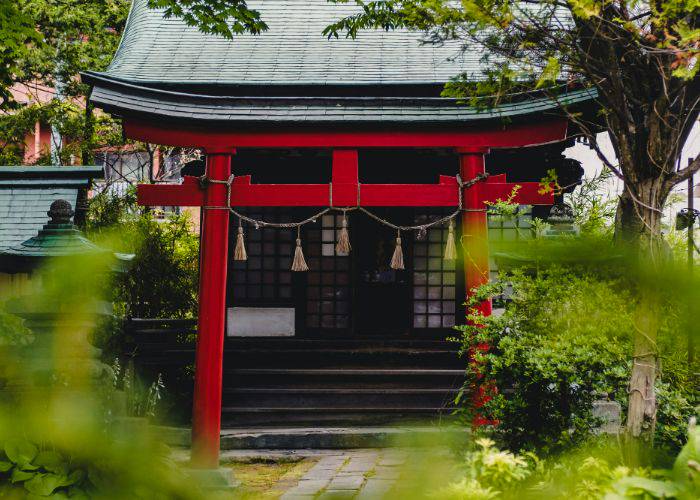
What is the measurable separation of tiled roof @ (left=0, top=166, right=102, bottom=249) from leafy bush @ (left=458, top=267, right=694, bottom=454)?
22.8 ft

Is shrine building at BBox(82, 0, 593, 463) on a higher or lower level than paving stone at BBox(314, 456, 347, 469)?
higher

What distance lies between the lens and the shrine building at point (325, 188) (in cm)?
872

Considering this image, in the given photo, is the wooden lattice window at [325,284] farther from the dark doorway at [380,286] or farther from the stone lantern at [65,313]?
the stone lantern at [65,313]

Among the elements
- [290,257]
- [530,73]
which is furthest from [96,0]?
[530,73]

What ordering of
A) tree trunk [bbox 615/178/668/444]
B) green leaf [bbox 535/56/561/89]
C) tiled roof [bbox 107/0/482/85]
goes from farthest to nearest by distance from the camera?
tiled roof [bbox 107/0/482/85]
tree trunk [bbox 615/178/668/444]
green leaf [bbox 535/56/561/89]

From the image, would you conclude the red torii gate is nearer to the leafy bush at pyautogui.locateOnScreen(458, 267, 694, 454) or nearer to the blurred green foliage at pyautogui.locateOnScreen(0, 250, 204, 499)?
the leafy bush at pyautogui.locateOnScreen(458, 267, 694, 454)

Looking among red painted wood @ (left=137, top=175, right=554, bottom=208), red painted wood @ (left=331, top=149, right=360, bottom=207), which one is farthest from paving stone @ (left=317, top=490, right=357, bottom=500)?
red painted wood @ (left=331, top=149, right=360, bottom=207)

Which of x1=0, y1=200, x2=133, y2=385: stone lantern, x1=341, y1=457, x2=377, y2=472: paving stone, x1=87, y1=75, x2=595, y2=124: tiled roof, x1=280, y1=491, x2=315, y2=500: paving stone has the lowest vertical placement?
x1=341, y1=457, x2=377, y2=472: paving stone

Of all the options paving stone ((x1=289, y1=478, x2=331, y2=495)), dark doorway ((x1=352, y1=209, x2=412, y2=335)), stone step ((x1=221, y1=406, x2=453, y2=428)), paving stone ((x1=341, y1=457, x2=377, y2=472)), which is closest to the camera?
paving stone ((x1=289, y1=478, x2=331, y2=495))

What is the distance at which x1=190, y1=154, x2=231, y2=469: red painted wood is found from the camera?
8594 millimetres

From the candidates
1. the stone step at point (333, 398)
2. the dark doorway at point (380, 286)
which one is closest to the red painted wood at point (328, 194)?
the stone step at point (333, 398)

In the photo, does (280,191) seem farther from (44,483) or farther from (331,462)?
(44,483)

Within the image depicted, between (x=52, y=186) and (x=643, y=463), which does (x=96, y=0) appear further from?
(x=643, y=463)

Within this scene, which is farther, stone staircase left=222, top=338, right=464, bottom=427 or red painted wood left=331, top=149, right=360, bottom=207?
stone staircase left=222, top=338, right=464, bottom=427
